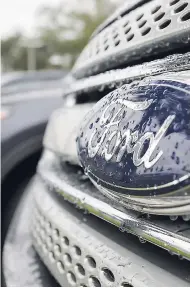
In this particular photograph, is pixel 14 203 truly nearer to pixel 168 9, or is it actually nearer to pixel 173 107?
pixel 168 9

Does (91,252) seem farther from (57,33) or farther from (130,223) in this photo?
(57,33)

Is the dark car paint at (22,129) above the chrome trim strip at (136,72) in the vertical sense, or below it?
below

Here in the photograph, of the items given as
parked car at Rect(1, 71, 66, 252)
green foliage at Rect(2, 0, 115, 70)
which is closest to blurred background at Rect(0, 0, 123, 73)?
green foliage at Rect(2, 0, 115, 70)

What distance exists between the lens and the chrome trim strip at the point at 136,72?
0.94 m

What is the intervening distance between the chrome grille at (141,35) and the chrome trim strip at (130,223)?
38 cm

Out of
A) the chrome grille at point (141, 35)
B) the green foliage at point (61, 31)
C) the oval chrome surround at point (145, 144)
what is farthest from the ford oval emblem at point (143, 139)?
the green foliage at point (61, 31)

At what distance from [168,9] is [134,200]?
51cm

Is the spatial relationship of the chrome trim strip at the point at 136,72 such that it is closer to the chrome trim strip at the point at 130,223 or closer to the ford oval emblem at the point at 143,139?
the ford oval emblem at the point at 143,139

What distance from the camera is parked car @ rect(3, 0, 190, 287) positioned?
820mm

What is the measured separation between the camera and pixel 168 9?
1.11 meters

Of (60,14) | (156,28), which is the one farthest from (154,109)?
(60,14)

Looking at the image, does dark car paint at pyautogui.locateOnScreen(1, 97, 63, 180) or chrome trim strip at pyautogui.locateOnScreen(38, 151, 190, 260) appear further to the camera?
dark car paint at pyautogui.locateOnScreen(1, 97, 63, 180)

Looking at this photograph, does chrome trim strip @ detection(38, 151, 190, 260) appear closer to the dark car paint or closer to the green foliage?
the dark car paint

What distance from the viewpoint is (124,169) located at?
2.89 feet
